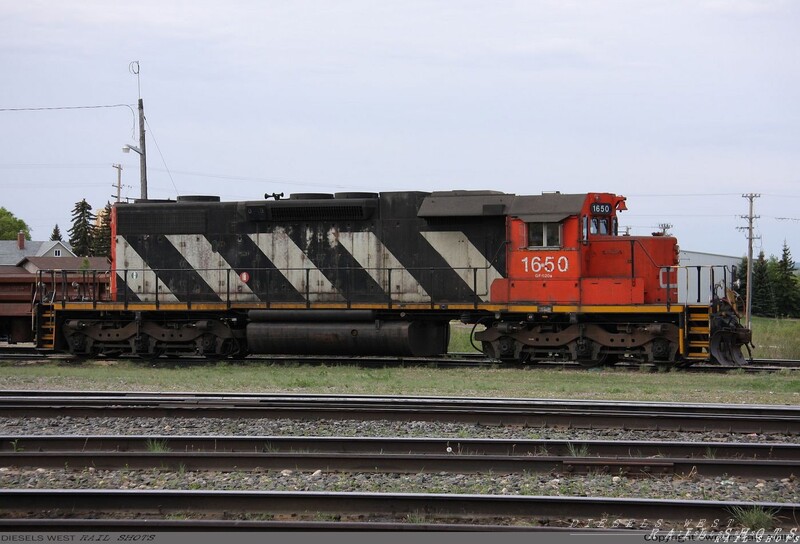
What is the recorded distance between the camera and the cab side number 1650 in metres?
16.5

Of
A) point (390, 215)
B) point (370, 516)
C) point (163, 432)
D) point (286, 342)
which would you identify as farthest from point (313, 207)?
point (370, 516)

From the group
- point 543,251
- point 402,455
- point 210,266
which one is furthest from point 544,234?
point 402,455

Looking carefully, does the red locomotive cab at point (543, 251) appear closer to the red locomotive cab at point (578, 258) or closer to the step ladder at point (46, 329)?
the red locomotive cab at point (578, 258)

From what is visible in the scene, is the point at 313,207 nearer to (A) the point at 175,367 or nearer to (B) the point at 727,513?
(A) the point at 175,367

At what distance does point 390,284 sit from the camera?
17672mm

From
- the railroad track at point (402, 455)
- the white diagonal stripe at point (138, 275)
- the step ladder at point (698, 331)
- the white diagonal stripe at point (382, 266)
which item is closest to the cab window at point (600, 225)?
the step ladder at point (698, 331)

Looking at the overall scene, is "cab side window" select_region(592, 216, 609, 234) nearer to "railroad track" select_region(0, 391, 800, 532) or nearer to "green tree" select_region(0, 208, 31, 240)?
"railroad track" select_region(0, 391, 800, 532)

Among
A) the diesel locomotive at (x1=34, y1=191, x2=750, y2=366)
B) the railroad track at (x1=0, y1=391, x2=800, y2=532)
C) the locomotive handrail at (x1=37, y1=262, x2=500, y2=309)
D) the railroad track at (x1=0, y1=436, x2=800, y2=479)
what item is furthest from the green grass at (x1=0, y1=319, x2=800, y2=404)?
the railroad track at (x1=0, y1=436, x2=800, y2=479)

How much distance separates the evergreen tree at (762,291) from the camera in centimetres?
7319

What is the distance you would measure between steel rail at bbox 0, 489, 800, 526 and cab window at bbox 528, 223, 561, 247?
10479mm

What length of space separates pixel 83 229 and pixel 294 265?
5775cm

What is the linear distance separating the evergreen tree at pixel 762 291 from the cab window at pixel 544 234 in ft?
205

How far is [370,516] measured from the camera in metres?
6.44

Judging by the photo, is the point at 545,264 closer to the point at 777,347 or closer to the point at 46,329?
the point at 777,347
